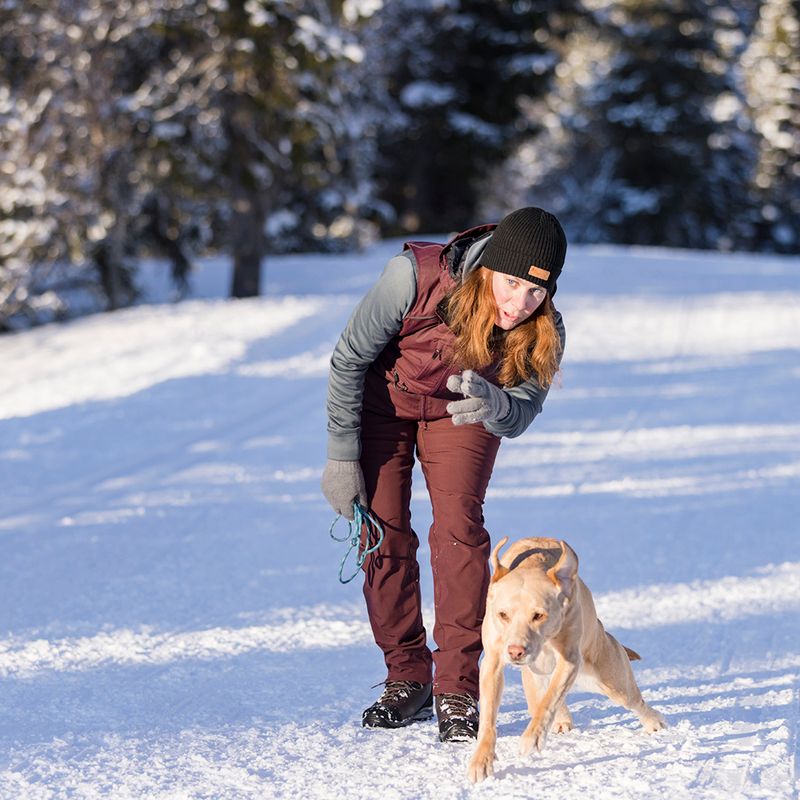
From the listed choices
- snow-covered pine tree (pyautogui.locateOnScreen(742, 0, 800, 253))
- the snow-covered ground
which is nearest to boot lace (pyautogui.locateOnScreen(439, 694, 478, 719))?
the snow-covered ground

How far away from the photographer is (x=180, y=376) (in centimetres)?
1098

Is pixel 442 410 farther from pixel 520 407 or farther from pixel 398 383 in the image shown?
pixel 520 407

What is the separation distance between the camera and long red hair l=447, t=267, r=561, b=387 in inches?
142

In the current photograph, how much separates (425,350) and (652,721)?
4.52 feet

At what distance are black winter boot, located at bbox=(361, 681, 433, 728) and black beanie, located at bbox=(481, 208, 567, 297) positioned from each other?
56.2 inches

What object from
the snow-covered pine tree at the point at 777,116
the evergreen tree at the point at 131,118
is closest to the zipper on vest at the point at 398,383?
the evergreen tree at the point at 131,118

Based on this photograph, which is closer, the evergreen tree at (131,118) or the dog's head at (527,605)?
the dog's head at (527,605)

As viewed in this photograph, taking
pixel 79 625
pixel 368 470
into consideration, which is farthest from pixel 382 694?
pixel 79 625

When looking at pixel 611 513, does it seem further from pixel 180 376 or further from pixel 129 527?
pixel 180 376

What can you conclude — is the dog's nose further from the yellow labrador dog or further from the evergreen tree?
the evergreen tree

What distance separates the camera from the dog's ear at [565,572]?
10.9 feet

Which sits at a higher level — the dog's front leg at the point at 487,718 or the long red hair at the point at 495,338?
the long red hair at the point at 495,338

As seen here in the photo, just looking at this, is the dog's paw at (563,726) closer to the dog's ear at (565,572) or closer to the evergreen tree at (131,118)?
the dog's ear at (565,572)

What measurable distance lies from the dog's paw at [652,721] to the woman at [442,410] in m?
0.55
